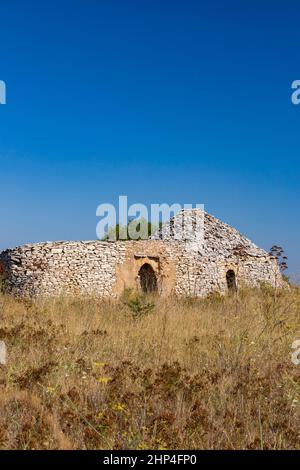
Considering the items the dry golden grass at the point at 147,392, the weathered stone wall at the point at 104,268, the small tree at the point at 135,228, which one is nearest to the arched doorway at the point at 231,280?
the weathered stone wall at the point at 104,268

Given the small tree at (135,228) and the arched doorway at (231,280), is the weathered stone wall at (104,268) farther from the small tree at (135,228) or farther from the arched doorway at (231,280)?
the small tree at (135,228)

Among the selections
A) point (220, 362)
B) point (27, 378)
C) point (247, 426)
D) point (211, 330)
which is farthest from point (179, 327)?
point (247, 426)

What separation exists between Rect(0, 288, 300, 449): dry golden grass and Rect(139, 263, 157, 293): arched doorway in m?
13.7

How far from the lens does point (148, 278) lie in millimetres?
22609

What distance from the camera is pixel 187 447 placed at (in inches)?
161

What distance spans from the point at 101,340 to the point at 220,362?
2032mm

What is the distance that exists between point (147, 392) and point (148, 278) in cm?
1766

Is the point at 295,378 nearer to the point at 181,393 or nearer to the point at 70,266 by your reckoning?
the point at 181,393

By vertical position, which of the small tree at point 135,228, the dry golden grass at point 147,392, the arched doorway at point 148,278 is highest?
the small tree at point 135,228

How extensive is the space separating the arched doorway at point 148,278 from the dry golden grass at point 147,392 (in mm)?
13712

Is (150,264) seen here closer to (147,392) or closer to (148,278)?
(148,278)

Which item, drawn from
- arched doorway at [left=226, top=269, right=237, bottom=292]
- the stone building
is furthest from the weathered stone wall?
arched doorway at [left=226, top=269, right=237, bottom=292]

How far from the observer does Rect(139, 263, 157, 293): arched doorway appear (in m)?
22.2

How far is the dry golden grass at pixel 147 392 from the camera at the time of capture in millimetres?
4145
